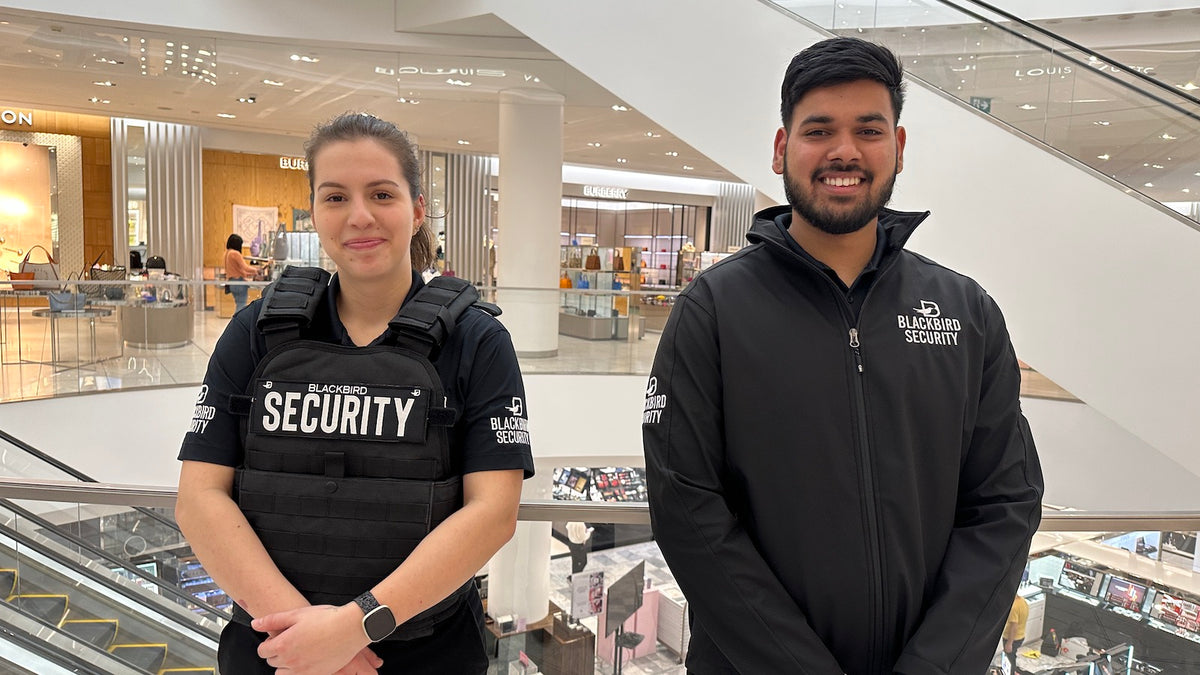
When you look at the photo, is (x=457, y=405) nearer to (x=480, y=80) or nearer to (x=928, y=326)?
(x=928, y=326)

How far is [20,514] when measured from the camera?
2344mm

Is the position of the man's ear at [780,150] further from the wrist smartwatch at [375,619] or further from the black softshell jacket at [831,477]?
the wrist smartwatch at [375,619]

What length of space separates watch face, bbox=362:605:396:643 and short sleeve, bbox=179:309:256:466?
426 millimetres

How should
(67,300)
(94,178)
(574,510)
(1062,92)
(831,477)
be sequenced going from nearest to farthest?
(831,477)
(574,510)
(1062,92)
(67,300)
(94,178)

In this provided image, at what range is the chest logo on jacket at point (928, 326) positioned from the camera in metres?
1.49

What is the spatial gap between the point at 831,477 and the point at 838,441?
0.06 metres

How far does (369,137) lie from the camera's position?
1531 millimetres

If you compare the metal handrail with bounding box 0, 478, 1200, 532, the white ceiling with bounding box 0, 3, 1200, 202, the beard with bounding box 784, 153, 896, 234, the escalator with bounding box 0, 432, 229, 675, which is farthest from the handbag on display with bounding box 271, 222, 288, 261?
the beard with bounding box 784, 153, 896, 234

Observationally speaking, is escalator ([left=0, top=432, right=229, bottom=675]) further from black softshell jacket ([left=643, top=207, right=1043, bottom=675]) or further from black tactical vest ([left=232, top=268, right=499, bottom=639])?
black softshell jacket ([left=643, top=207, right=1043, bottom=675])

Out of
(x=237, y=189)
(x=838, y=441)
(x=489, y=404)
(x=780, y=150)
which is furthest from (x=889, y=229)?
(x=237, y=189)

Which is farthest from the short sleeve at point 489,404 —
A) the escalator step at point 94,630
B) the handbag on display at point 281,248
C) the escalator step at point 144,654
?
the handbag on display at point 281,248

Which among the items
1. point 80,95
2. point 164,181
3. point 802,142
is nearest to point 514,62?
point 80,95

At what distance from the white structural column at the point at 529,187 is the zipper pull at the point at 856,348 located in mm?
8818

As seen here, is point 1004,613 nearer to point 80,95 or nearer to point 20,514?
point 20,514
